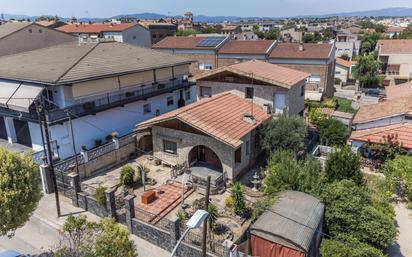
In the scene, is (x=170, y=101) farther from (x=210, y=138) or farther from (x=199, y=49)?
(x=199, y=49)

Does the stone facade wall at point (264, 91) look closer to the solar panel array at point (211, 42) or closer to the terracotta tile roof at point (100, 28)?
the solar panel array at point (211, 42)

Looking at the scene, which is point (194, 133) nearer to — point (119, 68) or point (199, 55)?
point (119, 68)

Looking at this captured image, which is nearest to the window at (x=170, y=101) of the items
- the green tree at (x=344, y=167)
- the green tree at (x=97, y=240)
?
the green tree at (x=344, y=167)

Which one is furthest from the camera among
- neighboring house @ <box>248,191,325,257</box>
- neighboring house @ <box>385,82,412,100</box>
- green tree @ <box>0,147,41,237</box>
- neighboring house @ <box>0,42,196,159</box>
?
neighboring house @ <box>385,82,412,100</box>

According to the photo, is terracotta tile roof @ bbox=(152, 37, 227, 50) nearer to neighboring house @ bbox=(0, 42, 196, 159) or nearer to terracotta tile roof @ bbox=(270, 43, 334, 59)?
terracotta tile roof @ bbox=(270, 43, 334, 59)

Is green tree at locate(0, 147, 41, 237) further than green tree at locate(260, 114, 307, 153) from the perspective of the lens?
No

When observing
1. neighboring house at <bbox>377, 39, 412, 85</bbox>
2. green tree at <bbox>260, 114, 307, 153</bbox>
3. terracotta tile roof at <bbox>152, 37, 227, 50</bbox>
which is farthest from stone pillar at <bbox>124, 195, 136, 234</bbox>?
neighboring house at <bbox>377, 39, 412, 85</bbox>

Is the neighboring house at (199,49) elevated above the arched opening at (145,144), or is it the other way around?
the neighboring house at (199,49)
